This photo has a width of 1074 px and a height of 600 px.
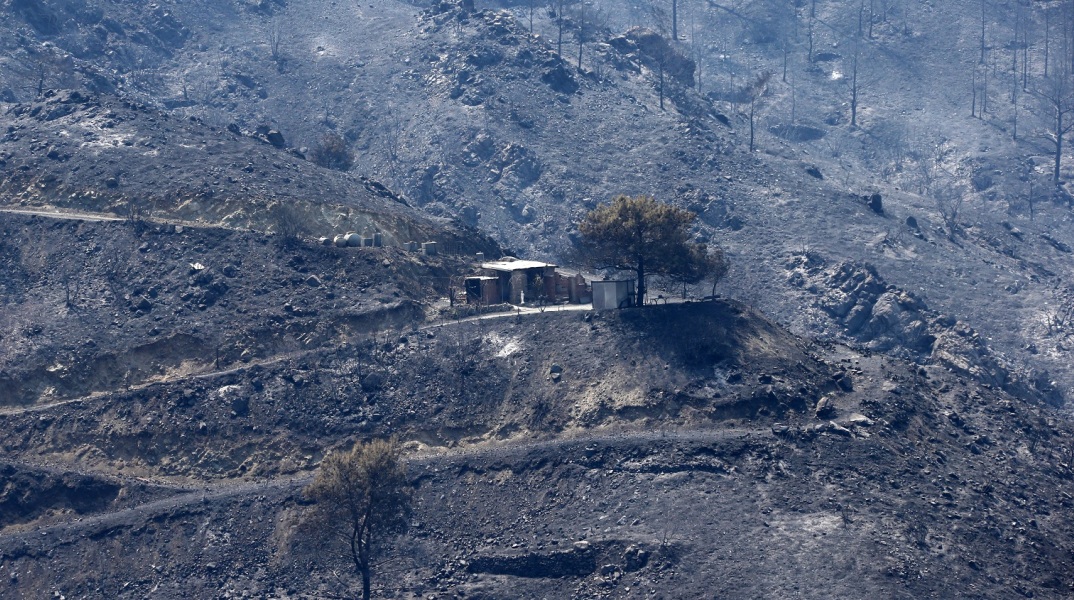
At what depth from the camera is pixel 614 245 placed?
244ft

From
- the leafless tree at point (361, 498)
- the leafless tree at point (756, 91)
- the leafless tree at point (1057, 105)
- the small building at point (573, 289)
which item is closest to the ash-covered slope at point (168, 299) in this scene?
the small building at point (573, 289)

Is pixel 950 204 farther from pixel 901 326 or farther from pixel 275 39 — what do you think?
pixel 275 39

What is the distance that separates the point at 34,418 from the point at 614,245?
32.8 metres

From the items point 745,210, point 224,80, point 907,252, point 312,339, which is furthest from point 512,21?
point 312,339

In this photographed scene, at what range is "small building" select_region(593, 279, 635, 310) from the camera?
2965 inches

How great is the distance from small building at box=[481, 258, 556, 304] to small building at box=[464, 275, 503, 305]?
0.33 m

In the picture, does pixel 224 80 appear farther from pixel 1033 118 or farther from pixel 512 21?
pixel 1033 118

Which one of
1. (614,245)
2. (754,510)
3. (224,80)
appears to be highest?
(224,80)

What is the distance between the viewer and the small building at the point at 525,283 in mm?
79125

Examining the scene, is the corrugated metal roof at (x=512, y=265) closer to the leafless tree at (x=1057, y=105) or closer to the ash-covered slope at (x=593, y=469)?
the ash-covered slope at (x=593, y=469)

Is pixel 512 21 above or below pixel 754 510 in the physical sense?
above

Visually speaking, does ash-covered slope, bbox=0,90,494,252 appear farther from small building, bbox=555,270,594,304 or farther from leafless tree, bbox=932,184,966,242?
leafless tree, bbox=932,184,966,242

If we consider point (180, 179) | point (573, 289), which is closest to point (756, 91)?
point (573, 289)

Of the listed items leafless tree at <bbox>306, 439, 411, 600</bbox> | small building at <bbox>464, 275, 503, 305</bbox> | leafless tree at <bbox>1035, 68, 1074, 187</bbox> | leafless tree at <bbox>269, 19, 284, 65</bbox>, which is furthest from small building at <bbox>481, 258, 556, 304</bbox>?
leafless tree at <bbox>1035, 68, 1074, 187</bbox>
